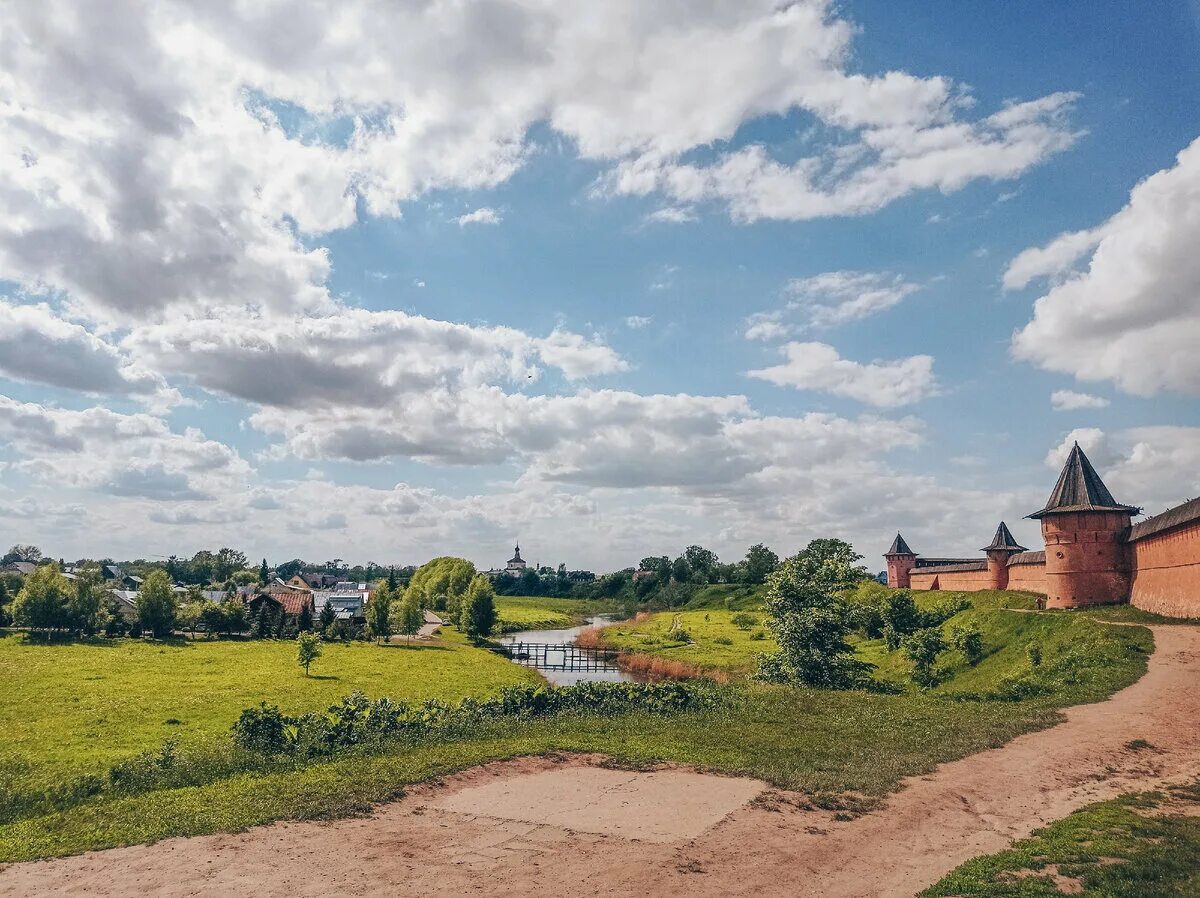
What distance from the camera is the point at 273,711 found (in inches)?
686

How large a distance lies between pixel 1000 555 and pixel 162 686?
175 ft

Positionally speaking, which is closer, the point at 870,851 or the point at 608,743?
the point at 870,851

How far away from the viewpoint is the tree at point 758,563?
119 m

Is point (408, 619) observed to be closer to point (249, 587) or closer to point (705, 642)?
point (705, 642)

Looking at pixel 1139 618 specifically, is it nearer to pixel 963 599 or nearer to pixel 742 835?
pixel 963 599

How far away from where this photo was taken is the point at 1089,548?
37.5 m

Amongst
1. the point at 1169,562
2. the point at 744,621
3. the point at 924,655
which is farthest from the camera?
the point at 744,621

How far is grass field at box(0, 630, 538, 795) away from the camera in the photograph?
853 inches

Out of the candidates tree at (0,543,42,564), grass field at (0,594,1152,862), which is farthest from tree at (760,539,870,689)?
tree at (0,543,42,564)

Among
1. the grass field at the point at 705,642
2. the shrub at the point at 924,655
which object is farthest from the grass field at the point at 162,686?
the shrub at the point at 924,655

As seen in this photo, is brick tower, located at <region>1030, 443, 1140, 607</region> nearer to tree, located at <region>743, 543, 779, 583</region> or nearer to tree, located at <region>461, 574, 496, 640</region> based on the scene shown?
tree, located at <region>461, 574, 496, 640</region>

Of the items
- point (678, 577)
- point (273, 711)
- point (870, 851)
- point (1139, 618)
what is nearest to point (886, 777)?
point (870, 851)

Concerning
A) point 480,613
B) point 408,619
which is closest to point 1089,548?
point 480,613

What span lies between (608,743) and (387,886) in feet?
28.7
